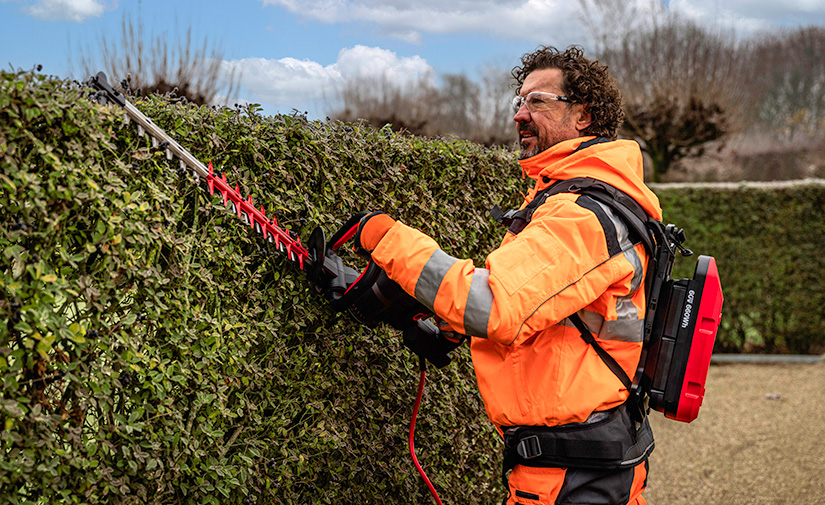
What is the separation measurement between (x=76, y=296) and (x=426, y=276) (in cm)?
104

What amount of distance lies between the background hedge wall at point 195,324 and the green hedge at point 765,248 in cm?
672

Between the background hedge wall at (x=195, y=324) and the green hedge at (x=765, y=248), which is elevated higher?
the background hedge wall at (x=195, y=324)

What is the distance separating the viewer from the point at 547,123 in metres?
2.43

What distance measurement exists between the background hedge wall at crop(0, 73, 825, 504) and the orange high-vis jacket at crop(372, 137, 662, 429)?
659mm

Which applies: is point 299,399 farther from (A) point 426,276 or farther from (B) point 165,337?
(A) point 426,276

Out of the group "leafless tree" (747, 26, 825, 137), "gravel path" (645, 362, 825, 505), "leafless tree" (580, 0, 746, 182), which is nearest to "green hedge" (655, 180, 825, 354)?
"gravel path" (645, 362, 825, 505)

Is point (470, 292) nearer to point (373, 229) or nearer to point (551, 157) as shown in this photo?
point (373, 229)

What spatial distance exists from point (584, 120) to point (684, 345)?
0.95 meters

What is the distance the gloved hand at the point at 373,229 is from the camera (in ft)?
6.93

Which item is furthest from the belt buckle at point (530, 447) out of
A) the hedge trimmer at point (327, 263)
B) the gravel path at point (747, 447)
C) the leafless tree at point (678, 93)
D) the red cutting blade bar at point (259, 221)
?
the leafless tree at point (678, 93)

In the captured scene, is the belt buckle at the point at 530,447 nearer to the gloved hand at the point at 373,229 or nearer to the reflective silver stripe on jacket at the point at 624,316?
the reflective silver stripe on jacket at the point at 624,316

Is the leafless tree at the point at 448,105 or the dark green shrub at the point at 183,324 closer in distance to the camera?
the dark green shrub at the point at 183,324

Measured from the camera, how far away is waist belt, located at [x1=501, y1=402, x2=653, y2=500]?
2.11 metres

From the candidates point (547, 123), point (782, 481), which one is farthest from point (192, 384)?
point (782, 481)
